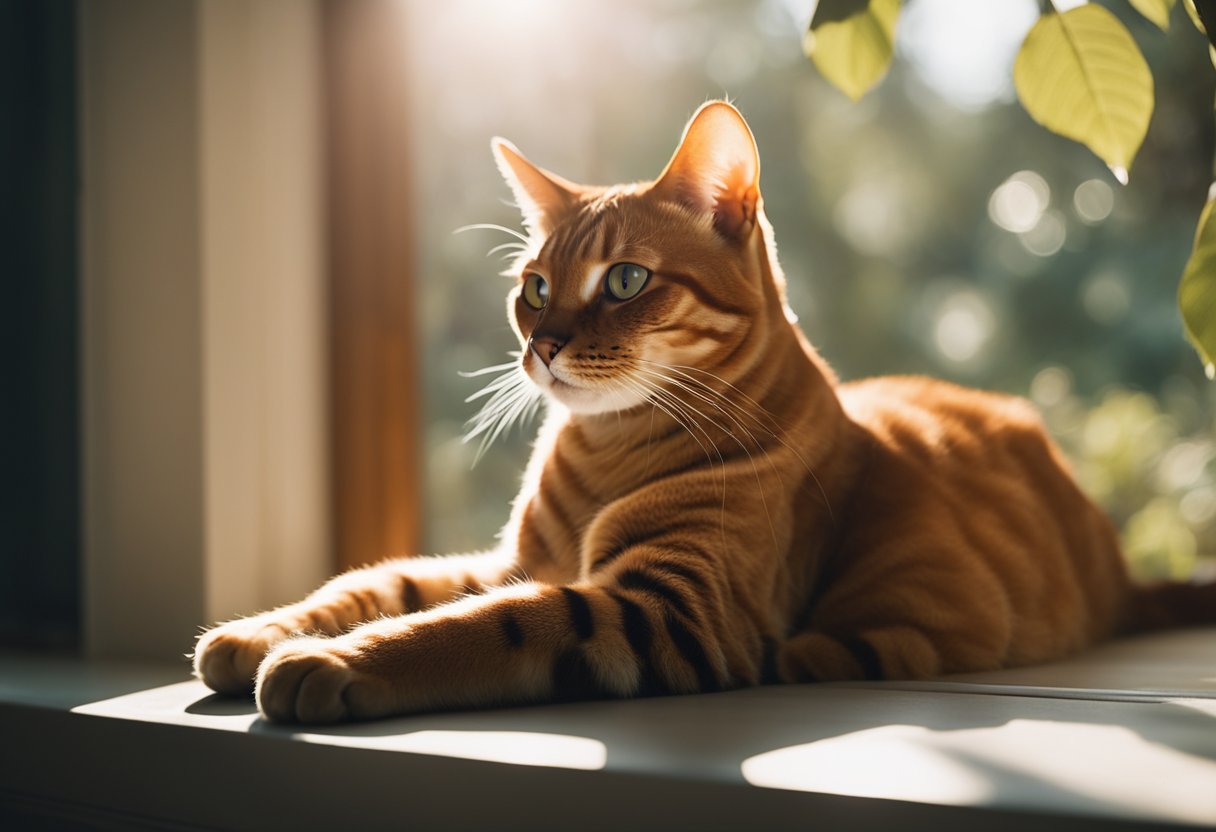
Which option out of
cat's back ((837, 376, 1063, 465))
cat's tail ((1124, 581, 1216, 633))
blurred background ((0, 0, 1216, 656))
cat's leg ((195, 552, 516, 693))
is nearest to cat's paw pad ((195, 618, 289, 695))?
cat's leg ((195, 552, 516, 693))

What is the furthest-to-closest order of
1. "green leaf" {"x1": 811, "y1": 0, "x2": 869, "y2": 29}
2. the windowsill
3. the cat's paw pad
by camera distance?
1. the cat's paw pad
2. "green leaf" {"x1": 811, "y1": 0, "x2": 869, "y2": 29}
3. the windowsill

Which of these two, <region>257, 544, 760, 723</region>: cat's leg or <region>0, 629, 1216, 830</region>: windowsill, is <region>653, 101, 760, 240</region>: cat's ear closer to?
<region>257, 544, 760, 723</region>: cat's leg

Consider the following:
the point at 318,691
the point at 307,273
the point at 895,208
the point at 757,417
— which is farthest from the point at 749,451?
the point at 895,208

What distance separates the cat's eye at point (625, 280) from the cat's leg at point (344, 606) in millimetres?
419

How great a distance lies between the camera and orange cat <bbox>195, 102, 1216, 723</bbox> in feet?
3.59

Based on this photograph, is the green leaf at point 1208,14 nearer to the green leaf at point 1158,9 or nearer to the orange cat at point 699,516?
the green leaf at point 1158,9

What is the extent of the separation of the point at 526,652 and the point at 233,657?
36cm

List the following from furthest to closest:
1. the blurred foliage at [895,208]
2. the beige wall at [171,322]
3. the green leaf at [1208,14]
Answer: the blurred foliage at [895,208]
the beige wall at [171,322]
the green leaf at [1208,14]

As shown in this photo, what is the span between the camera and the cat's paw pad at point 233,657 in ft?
3.72

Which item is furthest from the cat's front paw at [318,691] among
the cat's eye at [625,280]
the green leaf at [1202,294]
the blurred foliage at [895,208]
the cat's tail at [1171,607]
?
the cat's tail at [1171,607]

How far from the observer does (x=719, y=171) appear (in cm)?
134

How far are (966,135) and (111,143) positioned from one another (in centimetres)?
272

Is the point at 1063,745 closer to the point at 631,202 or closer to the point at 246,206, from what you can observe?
the point at 631,202

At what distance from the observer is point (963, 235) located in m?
3.38
